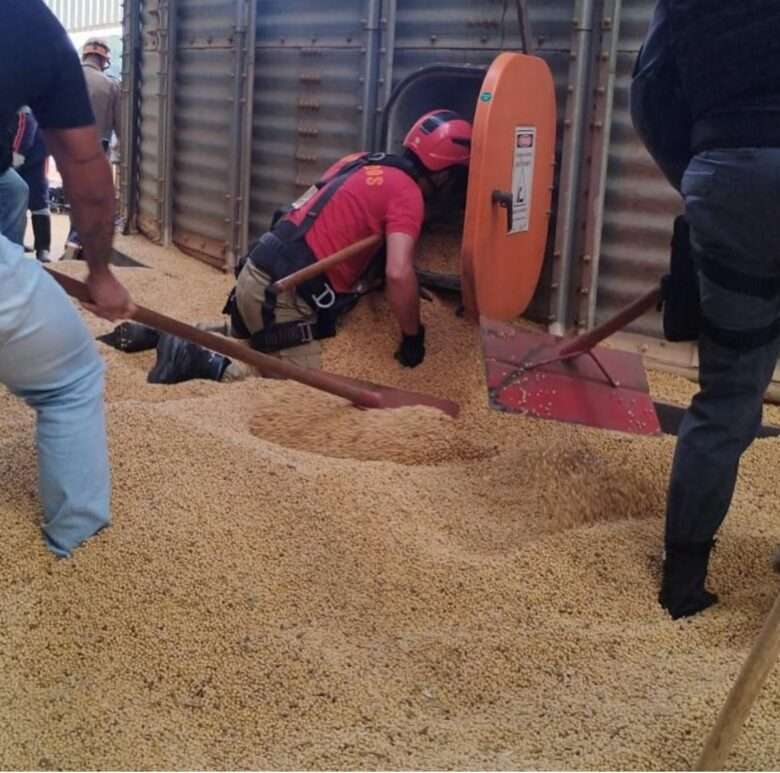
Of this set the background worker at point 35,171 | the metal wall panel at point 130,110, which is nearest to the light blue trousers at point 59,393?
the background worker at point 35,171

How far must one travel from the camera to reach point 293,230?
4.77 m

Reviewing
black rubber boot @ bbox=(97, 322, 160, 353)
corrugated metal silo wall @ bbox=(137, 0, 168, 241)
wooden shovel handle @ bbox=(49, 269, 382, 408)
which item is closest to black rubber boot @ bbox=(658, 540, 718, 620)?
wooden shovel handle @ bbox=(49, 269, 382, 408)

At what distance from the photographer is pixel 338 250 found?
4695 mm

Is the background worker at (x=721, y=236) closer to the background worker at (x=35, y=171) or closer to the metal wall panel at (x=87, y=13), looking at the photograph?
the background worker at (x=35, y=171)

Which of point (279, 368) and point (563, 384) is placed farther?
point (279, 368)

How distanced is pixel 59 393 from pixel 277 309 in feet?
8.10

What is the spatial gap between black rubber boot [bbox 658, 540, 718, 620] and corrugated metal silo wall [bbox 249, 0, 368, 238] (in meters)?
3.81

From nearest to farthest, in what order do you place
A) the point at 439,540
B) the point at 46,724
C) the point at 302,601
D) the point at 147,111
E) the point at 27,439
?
the point at 46,724 < the point at 302,601 < the point at 439,540 < the point at 27,439 < the point at 147,111

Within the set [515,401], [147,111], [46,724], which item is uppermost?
[147,111]

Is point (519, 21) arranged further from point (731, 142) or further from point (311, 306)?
point (731, 142)

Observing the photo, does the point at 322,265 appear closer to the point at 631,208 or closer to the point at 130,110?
the point at 631,208

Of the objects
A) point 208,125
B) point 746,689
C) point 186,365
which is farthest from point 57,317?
point 208,125

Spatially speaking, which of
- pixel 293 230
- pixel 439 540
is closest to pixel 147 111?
pixel 293 230

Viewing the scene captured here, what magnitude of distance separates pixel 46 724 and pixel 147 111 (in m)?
6.87
